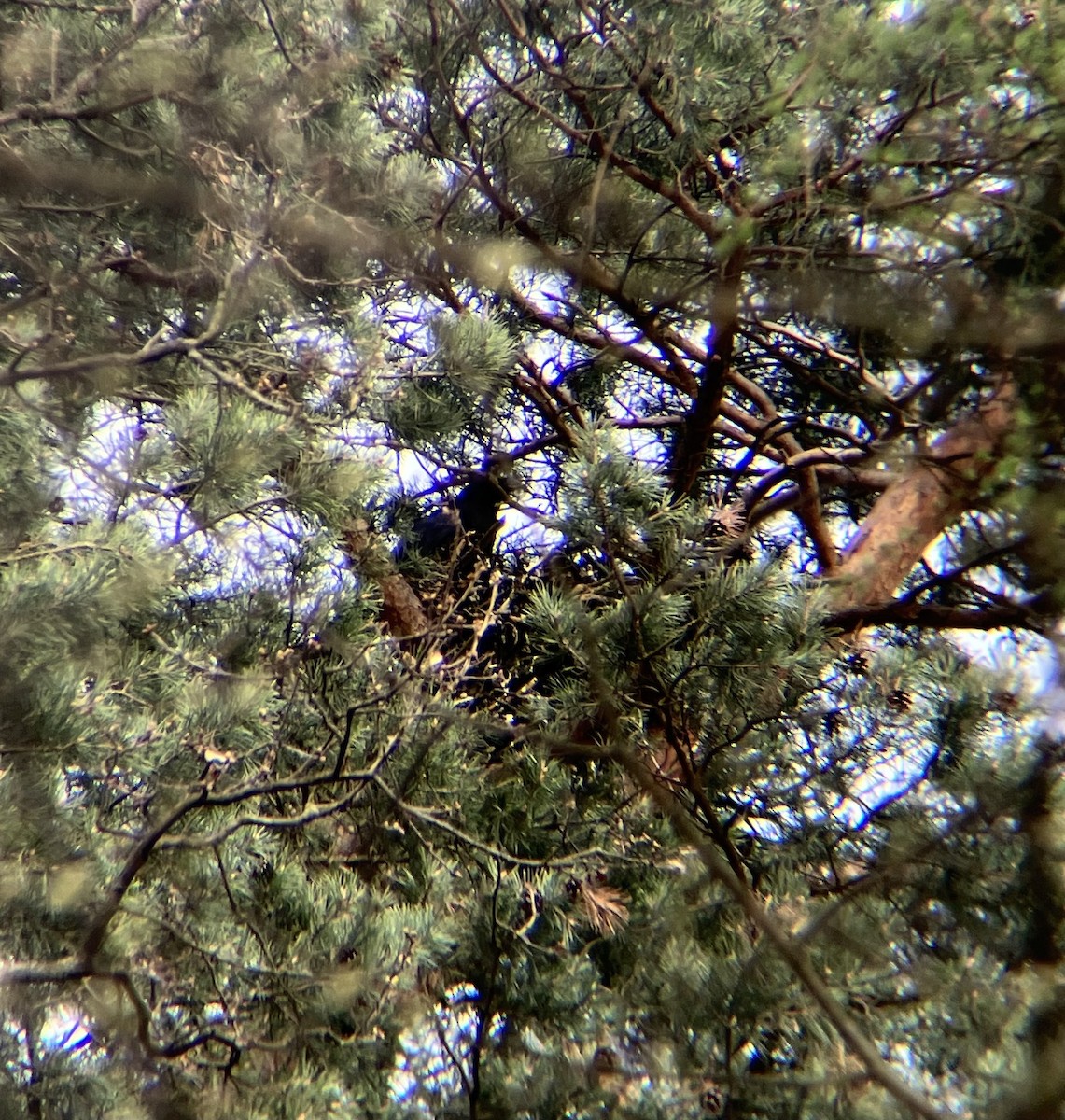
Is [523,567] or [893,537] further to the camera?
[893,537]

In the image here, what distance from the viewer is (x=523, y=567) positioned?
2.13m

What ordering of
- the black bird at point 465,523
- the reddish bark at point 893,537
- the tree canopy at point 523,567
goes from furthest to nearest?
the black bird at point 465,523
the reddish bark at point 893,537
the tree canopy at point 523,567

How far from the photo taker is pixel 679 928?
5.22 feet

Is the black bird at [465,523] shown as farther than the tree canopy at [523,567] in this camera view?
Yes

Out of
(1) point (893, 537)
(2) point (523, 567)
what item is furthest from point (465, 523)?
(1) point (893, 537)

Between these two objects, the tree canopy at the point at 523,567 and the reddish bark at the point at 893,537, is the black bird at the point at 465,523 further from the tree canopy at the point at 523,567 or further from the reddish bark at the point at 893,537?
the reddish bark at the point at 893,537

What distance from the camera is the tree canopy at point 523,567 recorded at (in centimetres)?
133

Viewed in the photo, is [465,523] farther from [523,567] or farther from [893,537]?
[893,537]

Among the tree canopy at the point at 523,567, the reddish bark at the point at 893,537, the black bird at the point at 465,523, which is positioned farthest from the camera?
the black bird at the point at 465,523

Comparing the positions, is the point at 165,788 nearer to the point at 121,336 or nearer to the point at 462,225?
Answer: the point at 121,336

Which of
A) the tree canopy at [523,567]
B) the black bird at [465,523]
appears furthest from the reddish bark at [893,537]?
the black bird at [465,523]

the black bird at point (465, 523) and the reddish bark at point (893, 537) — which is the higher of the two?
the reddish bark at point (893, 537)

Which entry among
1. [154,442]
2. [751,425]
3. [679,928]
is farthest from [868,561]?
[154,442]

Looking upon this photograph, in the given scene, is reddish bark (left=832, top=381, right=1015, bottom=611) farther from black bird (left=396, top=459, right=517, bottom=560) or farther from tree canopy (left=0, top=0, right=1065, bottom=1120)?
black bird (left=396, top=459, right=517, bottom=560)
